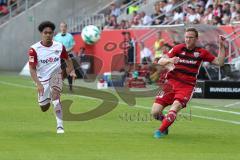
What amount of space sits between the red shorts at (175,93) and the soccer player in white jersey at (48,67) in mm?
1789

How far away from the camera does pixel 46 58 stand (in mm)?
14648

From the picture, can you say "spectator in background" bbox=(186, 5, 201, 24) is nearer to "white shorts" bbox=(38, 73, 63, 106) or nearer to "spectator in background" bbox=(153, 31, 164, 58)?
"spectator in background" bbox=(153, 31, 164, 58)

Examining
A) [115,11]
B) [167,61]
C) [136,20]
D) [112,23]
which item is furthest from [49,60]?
[115,11]

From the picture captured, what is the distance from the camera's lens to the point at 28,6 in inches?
1720

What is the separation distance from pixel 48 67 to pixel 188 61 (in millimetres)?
2616

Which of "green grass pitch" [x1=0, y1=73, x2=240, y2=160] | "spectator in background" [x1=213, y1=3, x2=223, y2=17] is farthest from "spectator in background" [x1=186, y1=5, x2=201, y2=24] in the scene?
"green grass pitch" [x1=0, y1=73, x2=240, y2=160]

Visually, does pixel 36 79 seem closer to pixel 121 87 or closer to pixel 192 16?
pixel 121 87

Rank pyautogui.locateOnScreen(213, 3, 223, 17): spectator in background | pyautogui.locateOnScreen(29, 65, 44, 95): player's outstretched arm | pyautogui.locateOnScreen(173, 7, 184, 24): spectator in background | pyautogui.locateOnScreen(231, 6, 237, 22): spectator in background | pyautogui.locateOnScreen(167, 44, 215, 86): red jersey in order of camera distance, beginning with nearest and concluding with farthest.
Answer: pyautogui.locateOnScreen(167, 44, 215, 86): red jersey
pyautogui.locateOnScreen(29, 65, 44, 95): player's outstretched arm
pyautogui.locateOnScreen(231, 6, 237, 22): spectator in background
pyautogui.locateOnScreen(213, 3, 223, 17): spectator in background
pyautogui.locateOnScreen(173, 7, 184, 24): spectator in background

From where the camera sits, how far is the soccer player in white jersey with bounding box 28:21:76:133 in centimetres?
1446

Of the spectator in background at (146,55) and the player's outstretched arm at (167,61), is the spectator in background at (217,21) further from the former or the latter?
the player's outstretched arm at (167,61)

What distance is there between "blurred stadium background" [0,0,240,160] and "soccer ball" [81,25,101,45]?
0.68 meters

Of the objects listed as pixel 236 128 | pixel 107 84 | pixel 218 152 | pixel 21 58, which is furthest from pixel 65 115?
pixel 21 58

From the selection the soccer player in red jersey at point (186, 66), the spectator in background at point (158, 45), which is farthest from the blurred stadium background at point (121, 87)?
the soccer player in red jersey at point (186, 66)

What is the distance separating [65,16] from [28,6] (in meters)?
2.15
